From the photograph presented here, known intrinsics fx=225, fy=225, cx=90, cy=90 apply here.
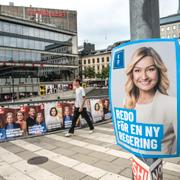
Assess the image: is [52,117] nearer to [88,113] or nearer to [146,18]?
[88,113]

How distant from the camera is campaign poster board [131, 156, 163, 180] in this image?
1927 mm

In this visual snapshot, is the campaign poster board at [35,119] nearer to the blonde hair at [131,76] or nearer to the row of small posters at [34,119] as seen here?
the row of small posters at [34,119]

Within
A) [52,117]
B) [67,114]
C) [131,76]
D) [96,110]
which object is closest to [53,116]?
[52,117]

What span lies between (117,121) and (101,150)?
4061 millimetres

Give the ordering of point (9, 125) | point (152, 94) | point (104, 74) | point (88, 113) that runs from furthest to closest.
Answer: point (104, 74)
point (88, 113)
point (9, 125)
point (152, 94)

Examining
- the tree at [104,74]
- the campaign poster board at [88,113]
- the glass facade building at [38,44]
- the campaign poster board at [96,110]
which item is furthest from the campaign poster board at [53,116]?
the tree at [104,74]

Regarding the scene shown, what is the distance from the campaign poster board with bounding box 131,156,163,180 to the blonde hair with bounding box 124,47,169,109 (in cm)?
55

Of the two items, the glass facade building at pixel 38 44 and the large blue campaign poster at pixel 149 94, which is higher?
the glass facade building at pixel 38 44

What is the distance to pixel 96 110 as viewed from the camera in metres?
10.3

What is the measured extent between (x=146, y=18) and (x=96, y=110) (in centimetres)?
853

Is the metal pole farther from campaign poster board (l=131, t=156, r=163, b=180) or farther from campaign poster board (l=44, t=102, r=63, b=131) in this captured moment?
campaign poster board (l=44, t=102, r=63, b=131)

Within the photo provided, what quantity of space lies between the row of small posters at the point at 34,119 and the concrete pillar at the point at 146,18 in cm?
645

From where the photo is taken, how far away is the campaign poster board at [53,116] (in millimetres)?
8422

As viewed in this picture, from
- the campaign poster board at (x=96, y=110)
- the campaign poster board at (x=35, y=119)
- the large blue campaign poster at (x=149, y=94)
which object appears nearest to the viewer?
the large blue campaign poster at (x=149, y=94)
